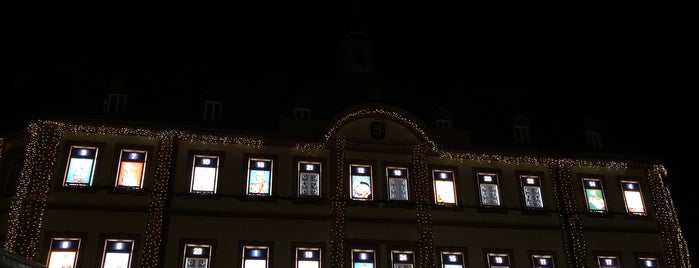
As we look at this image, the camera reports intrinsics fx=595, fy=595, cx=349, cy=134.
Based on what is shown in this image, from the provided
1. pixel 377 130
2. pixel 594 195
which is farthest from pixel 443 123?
pixel 594 195

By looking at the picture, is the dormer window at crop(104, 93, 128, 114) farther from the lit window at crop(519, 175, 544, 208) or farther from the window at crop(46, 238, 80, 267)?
the lit window at crop(519, 175, 544, 208)

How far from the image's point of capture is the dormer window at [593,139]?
2310 centimetres

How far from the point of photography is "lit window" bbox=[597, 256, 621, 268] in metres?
20.8

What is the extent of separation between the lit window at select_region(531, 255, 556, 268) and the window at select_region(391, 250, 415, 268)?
4263 mm

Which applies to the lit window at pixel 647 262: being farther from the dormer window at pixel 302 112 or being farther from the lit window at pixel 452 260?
the dormer window at pixel 302 112

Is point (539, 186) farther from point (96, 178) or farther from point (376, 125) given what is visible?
point (96, 178)

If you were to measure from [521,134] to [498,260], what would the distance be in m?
5.24

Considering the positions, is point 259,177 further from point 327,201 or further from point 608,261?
point 608,261

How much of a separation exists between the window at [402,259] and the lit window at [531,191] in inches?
189

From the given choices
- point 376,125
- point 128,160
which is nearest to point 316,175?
point 376,125

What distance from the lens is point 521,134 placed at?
2277 centimetres

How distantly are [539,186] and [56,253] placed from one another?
16184mm

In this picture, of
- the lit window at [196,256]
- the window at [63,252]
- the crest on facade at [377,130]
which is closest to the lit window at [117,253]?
the window at [63,252]

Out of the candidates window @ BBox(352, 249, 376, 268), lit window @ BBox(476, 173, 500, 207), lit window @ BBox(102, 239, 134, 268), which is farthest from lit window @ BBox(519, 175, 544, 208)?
lit window @ BBox(102, 239, 134, 268)
